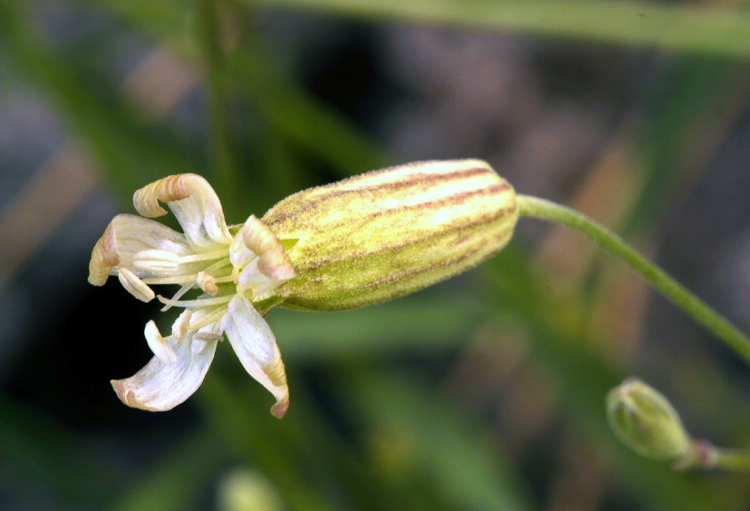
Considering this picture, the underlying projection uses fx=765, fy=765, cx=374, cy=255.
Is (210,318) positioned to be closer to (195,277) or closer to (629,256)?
(195,277)

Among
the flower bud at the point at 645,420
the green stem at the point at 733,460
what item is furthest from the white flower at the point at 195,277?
the green stem at the point at 733,460

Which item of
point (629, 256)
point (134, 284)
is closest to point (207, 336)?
point (134, 284)

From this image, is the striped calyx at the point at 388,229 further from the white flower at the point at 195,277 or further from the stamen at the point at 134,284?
the stamen at the point at 134,284

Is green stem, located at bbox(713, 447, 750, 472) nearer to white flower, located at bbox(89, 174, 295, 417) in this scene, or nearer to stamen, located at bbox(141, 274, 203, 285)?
white flower, located at bbox(89, 174, 295, 417)

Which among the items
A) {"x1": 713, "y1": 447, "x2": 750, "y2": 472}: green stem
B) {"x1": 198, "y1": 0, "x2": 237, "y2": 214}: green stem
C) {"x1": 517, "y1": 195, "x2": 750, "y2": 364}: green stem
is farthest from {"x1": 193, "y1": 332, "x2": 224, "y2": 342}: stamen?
{"x1": 713, "y1": 447, "x2": 750, "y2": 472}: green stem

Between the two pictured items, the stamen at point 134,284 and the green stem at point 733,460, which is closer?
the stamen at point 134,284

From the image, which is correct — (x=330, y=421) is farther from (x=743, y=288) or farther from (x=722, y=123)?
(x=722, y=123)
